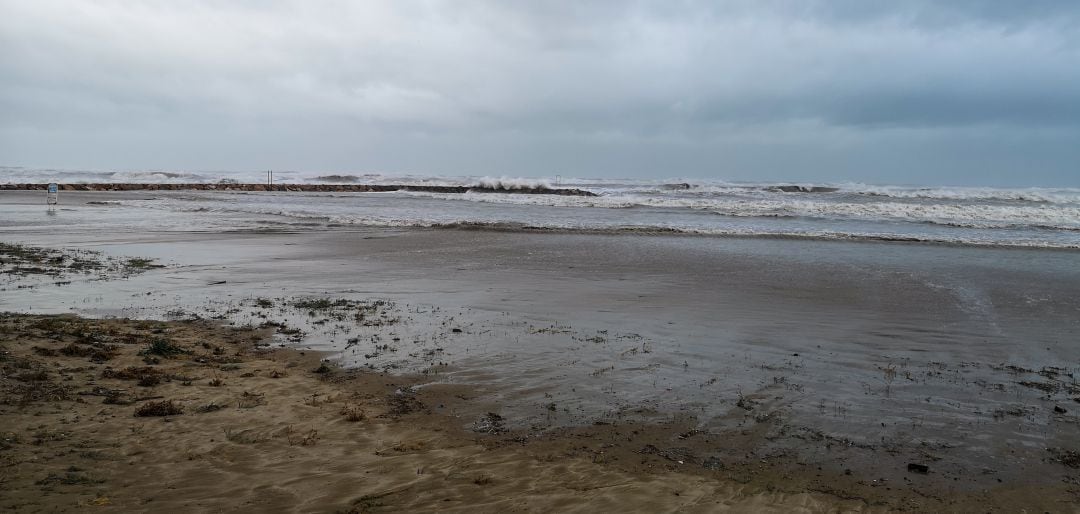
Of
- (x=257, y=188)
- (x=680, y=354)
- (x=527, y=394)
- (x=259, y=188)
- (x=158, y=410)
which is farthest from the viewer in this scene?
(x=259, y=188)

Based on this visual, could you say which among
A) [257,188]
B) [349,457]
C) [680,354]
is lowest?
[349,457]

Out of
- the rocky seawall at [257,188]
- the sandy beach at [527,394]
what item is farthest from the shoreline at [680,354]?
the rocky seawall at [257,188]

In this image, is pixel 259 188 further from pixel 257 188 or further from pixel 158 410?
pixel 158 410

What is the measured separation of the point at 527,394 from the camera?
6.27 m

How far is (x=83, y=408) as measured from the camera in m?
5.27

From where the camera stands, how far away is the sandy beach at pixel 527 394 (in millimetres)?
4316

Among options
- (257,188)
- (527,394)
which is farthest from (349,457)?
(257,188)

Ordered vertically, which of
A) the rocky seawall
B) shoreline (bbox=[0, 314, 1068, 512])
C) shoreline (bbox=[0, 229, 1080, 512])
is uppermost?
the rocky seawall

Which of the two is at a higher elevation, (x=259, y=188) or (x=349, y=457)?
(x=259, y=188)

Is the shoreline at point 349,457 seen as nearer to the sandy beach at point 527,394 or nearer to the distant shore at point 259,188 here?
the sandy beach at point 527,394

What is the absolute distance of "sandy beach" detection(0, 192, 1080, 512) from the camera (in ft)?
14.2

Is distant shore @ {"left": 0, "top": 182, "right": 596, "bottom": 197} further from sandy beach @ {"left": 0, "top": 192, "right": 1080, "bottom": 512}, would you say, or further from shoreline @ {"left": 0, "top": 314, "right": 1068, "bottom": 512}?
shoreline @ {"left": 0, "top": 314, "right": 1068, "bottom": 512}

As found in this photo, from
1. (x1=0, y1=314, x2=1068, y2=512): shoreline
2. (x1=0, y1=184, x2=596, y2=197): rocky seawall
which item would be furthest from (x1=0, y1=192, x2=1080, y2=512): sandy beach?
(x1=0, y1=184, x2=596, y2=197): rocky seawall

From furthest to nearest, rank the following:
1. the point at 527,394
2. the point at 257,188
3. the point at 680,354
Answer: the point at 257,188
the point at 680,354
the point at 527,394
